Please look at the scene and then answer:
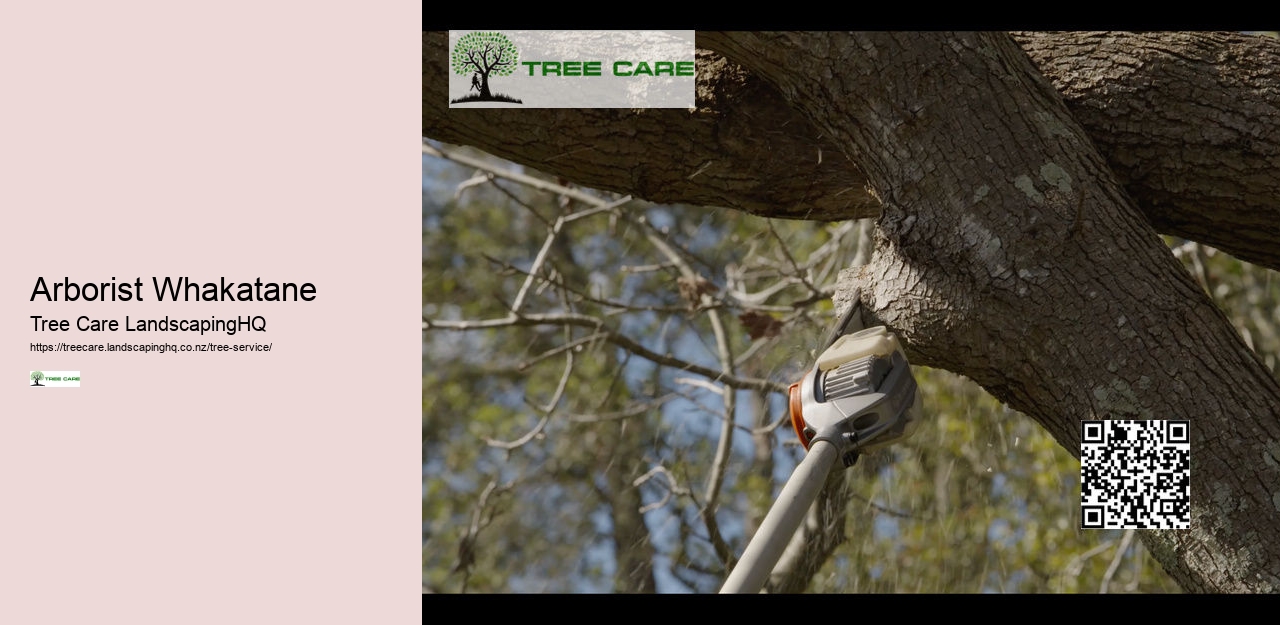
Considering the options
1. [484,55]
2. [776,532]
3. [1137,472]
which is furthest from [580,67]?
[1137,472]

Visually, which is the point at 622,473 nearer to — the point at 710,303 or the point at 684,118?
the point at 710,303

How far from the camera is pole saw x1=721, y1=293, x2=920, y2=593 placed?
1577 mm

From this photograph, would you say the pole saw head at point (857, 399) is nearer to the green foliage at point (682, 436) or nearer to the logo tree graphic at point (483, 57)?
the green foliage at point (682, 436)

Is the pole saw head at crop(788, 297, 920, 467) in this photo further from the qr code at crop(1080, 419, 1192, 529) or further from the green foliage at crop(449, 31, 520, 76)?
the green foliage at crop(449, 31, 520, 76)

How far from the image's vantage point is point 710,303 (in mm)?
3561

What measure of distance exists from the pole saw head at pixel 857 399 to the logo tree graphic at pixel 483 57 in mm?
807

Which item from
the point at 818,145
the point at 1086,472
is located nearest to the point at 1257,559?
the point at 1086,472

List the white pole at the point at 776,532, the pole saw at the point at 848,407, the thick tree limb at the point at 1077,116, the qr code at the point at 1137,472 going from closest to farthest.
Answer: the white pole at the point at 776,532 → the pole saw at the point at 848,407 → the qr code at the point at 1137,472 → the thick tree limb at the point at 1077,116

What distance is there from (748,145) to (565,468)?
12.4 feet

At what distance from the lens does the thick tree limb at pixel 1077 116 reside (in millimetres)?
1927

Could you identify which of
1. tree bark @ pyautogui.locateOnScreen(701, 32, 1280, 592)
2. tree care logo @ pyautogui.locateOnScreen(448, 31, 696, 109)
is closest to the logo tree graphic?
tree care logo @ pyautogui.locateOnScreen(448, 31, 696, 109)

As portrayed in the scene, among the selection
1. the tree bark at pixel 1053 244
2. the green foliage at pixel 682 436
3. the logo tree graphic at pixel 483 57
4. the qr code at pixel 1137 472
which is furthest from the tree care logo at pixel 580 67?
the qr code at pixel 1137 472

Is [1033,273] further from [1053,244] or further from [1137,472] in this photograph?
[1137,472]

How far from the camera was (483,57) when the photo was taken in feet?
6.91
